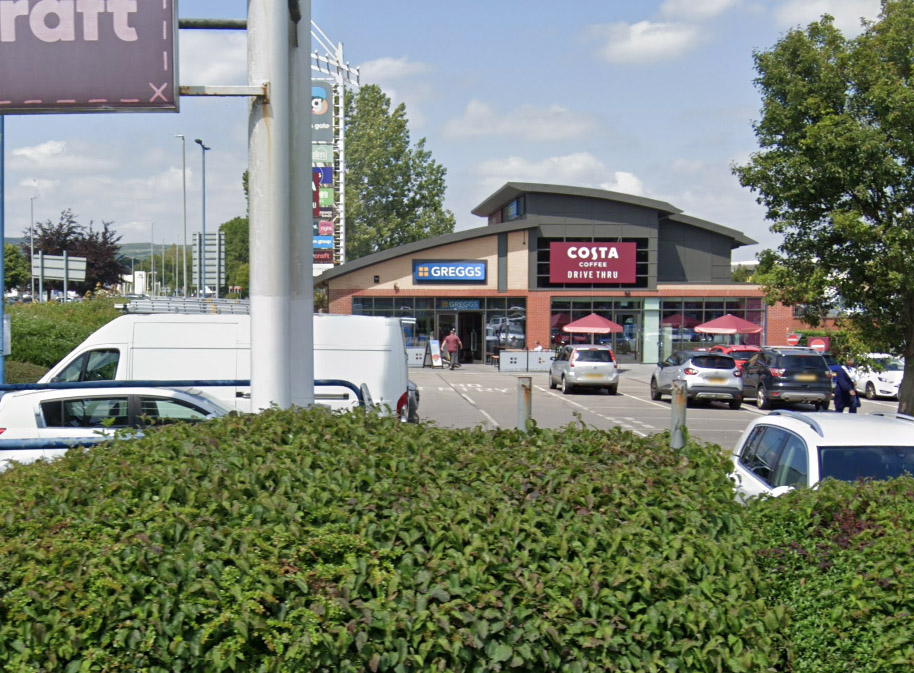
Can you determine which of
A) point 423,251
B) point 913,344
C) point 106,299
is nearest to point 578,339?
point 423,251

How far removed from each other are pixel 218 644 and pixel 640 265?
1647 inches

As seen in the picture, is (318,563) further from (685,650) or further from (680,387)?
(680,387)

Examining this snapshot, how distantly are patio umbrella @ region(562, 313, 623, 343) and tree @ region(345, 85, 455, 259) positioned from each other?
26.6 meters

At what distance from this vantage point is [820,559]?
152 inches

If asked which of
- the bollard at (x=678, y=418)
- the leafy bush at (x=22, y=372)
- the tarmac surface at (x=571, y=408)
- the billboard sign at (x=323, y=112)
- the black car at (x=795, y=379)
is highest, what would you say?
the billboard sign at (x=323, y=112)

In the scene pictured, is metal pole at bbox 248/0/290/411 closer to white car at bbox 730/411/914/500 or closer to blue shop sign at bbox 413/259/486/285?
white car at bbox 730/411/914/500

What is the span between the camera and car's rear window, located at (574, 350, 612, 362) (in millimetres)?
29141

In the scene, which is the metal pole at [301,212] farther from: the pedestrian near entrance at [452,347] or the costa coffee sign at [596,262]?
the costa coffee sign at [596,262]

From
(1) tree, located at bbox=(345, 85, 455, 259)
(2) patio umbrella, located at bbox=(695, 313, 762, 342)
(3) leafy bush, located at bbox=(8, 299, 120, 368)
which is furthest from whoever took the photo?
(1) tree, located at bbox=(345, 85, 455, 259)

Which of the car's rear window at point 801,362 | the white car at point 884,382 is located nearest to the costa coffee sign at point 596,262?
the white car at point 884,382

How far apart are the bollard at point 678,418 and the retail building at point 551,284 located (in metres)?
37.3

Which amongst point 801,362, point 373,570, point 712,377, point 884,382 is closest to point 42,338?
point 712,377

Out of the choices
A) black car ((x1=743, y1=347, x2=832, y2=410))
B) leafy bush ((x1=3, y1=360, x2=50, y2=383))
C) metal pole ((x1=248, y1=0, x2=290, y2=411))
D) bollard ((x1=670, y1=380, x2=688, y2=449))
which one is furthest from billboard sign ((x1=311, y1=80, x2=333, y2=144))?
bollard ((x1=670, y1=380, x2=688, y2=449))

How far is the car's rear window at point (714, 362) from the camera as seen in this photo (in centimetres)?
2516
